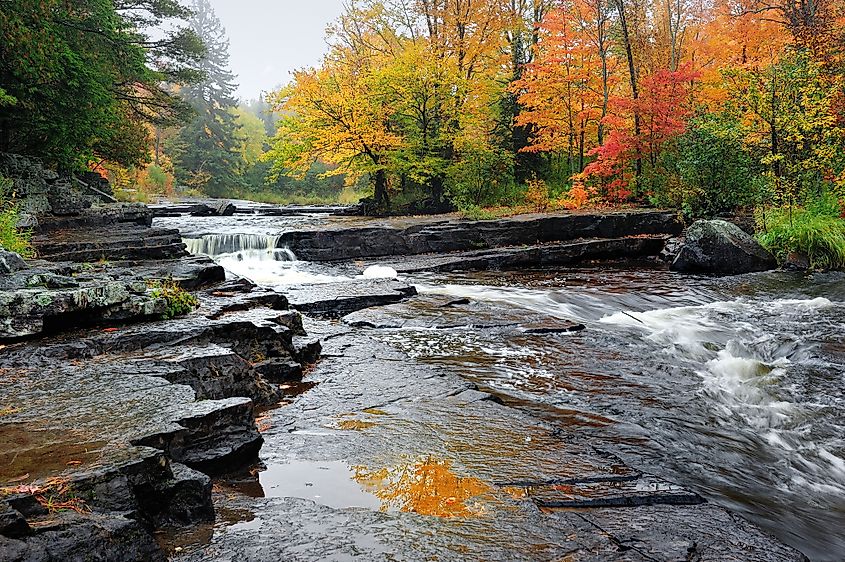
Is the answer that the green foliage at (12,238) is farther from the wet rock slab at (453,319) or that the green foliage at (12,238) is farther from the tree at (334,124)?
the tree at (334,124)

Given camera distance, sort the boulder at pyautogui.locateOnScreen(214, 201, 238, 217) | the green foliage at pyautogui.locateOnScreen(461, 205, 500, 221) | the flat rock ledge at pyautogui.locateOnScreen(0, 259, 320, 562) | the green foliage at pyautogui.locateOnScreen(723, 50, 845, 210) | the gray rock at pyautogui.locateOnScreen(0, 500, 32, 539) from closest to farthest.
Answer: the gray rock at pyautogui.locateOnScreen(0, 500, 32, 539) < the flat rock ledge at pyautogui.locateOnScreen(0, 259, 320, 562) < the green foliage at pyautogui.locateOnScreen(723, 50, 845, 210) < the green foliage at pyautogui.locateOnScreen(461, 205, 500, 221) < the boulder at pyautogui.locateOnScreen(214, 201, 238, 217)

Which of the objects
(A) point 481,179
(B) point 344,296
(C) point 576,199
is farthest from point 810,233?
(B) point 344,296

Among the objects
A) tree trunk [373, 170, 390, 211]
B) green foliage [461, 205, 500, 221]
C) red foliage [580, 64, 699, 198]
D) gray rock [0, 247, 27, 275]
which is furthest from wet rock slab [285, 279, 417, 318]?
red foliage [580, 64, 699, 198]

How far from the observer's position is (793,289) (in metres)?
10.9

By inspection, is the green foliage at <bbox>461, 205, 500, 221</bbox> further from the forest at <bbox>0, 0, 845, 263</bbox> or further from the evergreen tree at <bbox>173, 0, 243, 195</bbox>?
the evergreen tree at <bbox>173, 0, 243, 195</bbox>

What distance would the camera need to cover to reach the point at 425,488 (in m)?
3.21

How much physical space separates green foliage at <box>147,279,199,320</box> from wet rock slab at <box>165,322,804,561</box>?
1.84 metres

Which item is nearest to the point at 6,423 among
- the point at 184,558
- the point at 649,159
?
the point at 184,558

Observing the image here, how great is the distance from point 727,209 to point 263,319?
14580 mm

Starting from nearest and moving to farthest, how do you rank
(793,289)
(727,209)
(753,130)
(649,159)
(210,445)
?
(210,445)
(793,289)
(753,130)
(727,209)
(649,159)


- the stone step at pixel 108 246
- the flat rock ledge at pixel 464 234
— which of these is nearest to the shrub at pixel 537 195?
the flat rock ledge at pixel 464 234

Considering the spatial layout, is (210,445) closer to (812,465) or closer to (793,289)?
(812,465)

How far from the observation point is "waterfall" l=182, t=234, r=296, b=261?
1355 centimetres

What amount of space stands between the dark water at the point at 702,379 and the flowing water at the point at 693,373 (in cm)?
2
